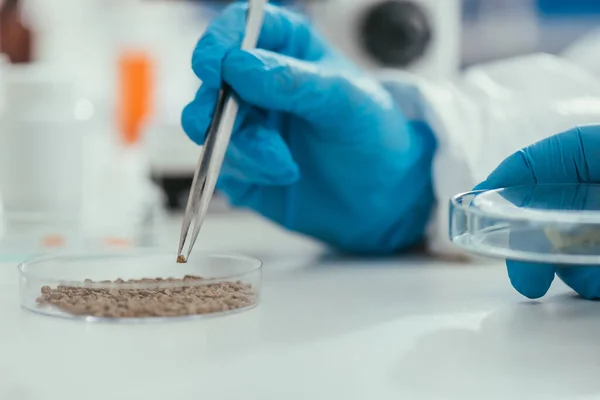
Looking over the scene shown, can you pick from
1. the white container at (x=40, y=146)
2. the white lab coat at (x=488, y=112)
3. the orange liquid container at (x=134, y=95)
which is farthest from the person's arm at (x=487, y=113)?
the orange liquid container at (x=134, y=95)

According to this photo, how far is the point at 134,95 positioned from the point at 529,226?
1.77 metres

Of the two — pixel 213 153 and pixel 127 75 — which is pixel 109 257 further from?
pixel 127 75

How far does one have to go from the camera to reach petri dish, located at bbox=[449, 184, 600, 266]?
2.06 ft

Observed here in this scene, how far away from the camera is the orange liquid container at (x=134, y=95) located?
2256mm

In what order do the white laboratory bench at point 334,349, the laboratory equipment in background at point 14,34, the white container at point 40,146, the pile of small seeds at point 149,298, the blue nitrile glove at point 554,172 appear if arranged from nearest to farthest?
1. the white laboratory bench at point 334,349
2. the pile of small seeds at point 149,298
3. the blue nitrile glove at point 554,172
4. the white container at point 40,146
5. the laboratory equipment in background at point 14,34

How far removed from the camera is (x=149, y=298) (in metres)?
0.74

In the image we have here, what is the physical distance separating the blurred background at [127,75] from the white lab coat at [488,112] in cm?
41

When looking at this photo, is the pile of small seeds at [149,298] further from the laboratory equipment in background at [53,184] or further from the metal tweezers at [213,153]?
the laboratory equipment in background at [53,184]

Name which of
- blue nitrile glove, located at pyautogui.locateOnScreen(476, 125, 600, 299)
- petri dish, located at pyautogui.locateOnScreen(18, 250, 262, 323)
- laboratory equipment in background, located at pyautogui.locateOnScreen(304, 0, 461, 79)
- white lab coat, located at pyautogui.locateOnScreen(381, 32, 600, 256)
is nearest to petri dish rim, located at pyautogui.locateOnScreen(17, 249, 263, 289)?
petri dish, located at pyautogui.locateOnScreen(18, 250, 262, 323)

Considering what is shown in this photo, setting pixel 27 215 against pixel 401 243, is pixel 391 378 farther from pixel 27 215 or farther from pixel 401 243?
pixel 27 215

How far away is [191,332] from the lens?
0.69 meters

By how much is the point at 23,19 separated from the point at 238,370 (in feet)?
5.65

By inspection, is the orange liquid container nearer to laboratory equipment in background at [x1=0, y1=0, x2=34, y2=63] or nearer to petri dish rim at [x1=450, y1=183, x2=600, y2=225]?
laboratory equipment in background at [x1=0, y1=0, x2=34, y2=63]

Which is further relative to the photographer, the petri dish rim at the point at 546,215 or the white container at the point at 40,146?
the white container at the point at 40,146
